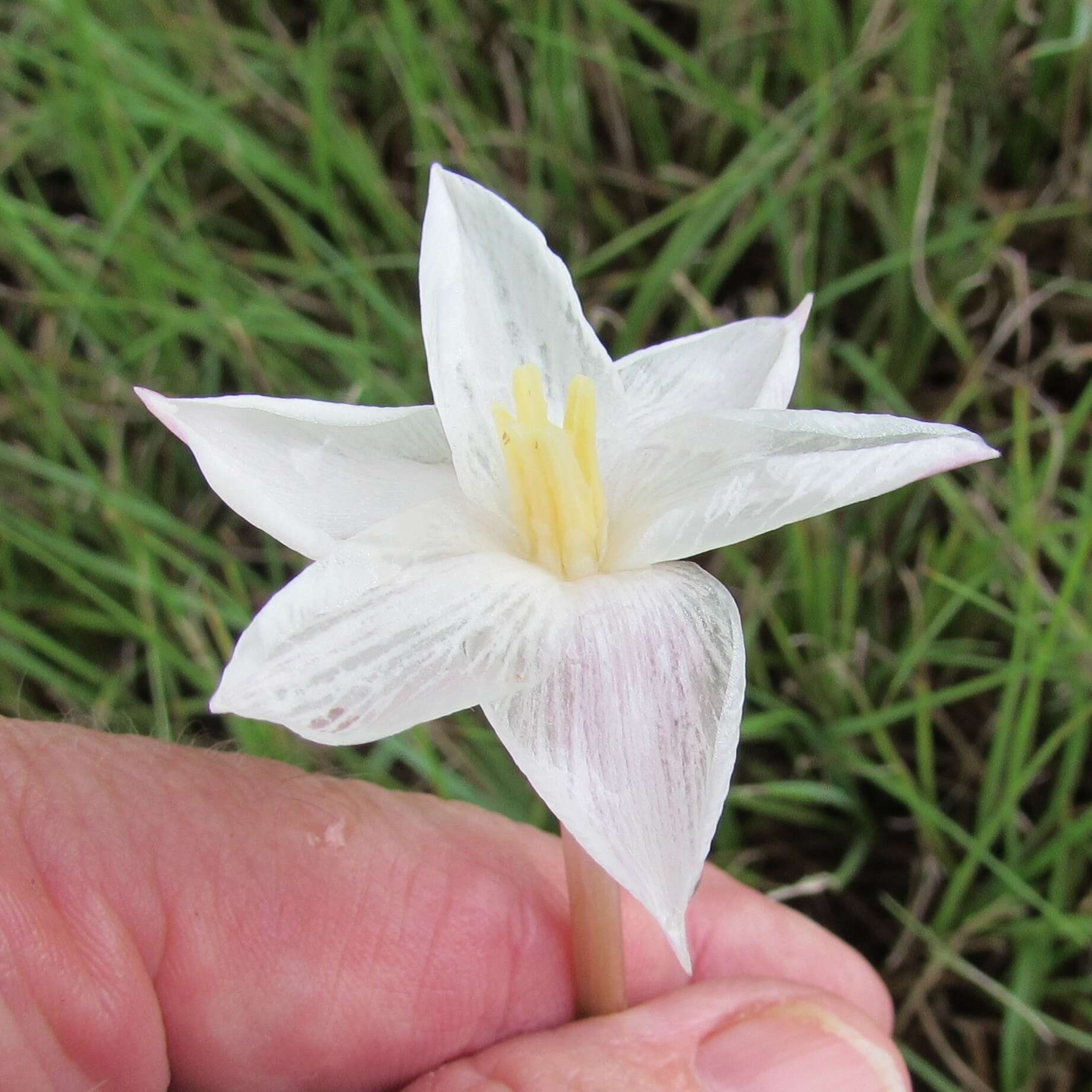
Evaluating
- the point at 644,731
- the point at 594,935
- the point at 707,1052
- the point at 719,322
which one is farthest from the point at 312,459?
the point at 719,322

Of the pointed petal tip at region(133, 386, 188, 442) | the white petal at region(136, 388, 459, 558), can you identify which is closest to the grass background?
the white petal at region(136, 388, 459, 558)

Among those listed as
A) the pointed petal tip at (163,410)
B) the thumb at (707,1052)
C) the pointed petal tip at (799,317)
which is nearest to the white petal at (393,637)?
the pointed petal tip at (163,410)

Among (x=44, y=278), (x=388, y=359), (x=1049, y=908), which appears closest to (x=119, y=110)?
(x=44, y=278)

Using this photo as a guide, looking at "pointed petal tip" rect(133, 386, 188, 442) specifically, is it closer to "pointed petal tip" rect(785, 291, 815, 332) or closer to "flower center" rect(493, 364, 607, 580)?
"flower center" rect(493, 364, 607, 580)

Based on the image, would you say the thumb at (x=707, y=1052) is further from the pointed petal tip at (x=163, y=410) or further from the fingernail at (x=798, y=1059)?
the pointed petal tip at (x=163, y=410)

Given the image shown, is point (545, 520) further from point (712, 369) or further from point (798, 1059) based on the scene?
point (798, 1059)
